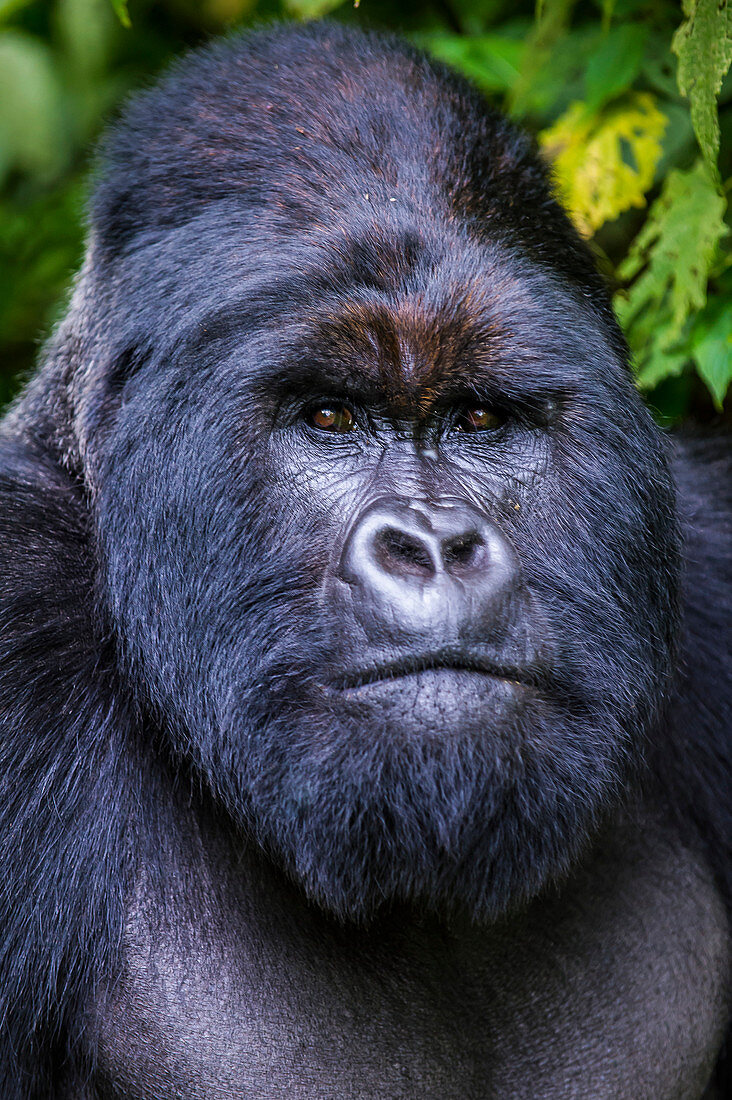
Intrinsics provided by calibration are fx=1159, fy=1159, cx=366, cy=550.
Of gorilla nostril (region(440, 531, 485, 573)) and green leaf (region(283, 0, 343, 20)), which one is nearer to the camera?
gorilla nostril (region(440, 531, 485, 573))

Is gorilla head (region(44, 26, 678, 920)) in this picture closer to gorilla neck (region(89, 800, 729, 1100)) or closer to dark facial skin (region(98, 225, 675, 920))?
dark facial skin (region(98, 225, 675, 920))

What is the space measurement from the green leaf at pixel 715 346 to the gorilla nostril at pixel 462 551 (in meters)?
1.48

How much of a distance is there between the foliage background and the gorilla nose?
913 mm

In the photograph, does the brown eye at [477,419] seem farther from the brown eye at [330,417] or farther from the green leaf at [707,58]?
the green leaf at [707,58]

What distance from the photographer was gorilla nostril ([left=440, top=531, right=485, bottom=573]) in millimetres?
2137

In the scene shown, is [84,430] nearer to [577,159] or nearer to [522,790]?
[522,790]

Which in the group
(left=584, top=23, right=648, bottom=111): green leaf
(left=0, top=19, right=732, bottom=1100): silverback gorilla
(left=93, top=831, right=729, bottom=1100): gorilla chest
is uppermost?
(left=584, top=23, right=648, bottom=111): green leaf

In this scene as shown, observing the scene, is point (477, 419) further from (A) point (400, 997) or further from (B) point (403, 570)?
(A) point (400, 997)

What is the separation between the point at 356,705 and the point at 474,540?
0.38m

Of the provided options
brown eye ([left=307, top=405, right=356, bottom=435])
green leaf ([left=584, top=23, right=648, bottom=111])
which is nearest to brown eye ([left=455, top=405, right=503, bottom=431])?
brown eye ([left=307, top=405, right=356, bottom=435])

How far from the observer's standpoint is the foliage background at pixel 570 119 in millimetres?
3562

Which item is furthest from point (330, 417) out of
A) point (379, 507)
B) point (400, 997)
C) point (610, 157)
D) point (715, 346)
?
point (610, 157)

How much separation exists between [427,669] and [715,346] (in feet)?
6.37

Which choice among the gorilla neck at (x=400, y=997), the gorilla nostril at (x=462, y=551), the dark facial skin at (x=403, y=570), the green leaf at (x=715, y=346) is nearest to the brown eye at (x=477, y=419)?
the dark facial skin at (x=403, y=570)
